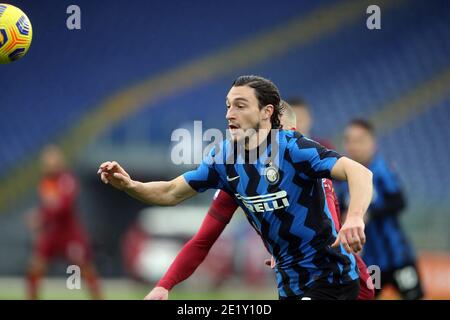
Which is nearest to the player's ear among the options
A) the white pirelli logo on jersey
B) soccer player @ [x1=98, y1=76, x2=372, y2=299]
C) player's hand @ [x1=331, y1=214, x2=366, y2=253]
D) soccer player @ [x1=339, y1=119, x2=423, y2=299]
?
soccer player @ [x1=98, y1=76, x2=372, y2=299]

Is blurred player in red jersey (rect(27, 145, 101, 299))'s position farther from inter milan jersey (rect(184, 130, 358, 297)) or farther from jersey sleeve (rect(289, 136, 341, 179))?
jersey sleeve (rect(289, 136, 341, 179))

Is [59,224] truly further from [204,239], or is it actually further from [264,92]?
[264,92]

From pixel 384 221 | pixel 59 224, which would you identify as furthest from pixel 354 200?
pixel 59 224

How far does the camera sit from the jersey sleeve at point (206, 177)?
4941 mm

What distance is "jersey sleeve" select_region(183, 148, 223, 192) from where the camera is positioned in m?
4.94

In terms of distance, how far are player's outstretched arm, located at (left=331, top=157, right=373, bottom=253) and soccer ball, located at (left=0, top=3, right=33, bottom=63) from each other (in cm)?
323

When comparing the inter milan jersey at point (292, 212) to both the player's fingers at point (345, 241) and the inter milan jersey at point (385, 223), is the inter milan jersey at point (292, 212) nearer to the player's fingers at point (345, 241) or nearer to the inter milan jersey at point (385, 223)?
the player's fingers at point (345, 241)

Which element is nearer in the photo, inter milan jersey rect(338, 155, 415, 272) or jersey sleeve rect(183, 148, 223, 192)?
Result: jersey sleeve rect(183, 148, 223, 192)

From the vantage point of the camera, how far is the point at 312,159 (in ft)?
14.8

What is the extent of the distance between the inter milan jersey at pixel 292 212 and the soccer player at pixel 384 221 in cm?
356

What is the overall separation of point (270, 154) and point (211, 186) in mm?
477

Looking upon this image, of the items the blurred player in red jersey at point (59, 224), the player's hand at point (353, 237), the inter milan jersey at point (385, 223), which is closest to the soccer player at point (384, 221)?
the inter milan jersey at point (385, 223)
